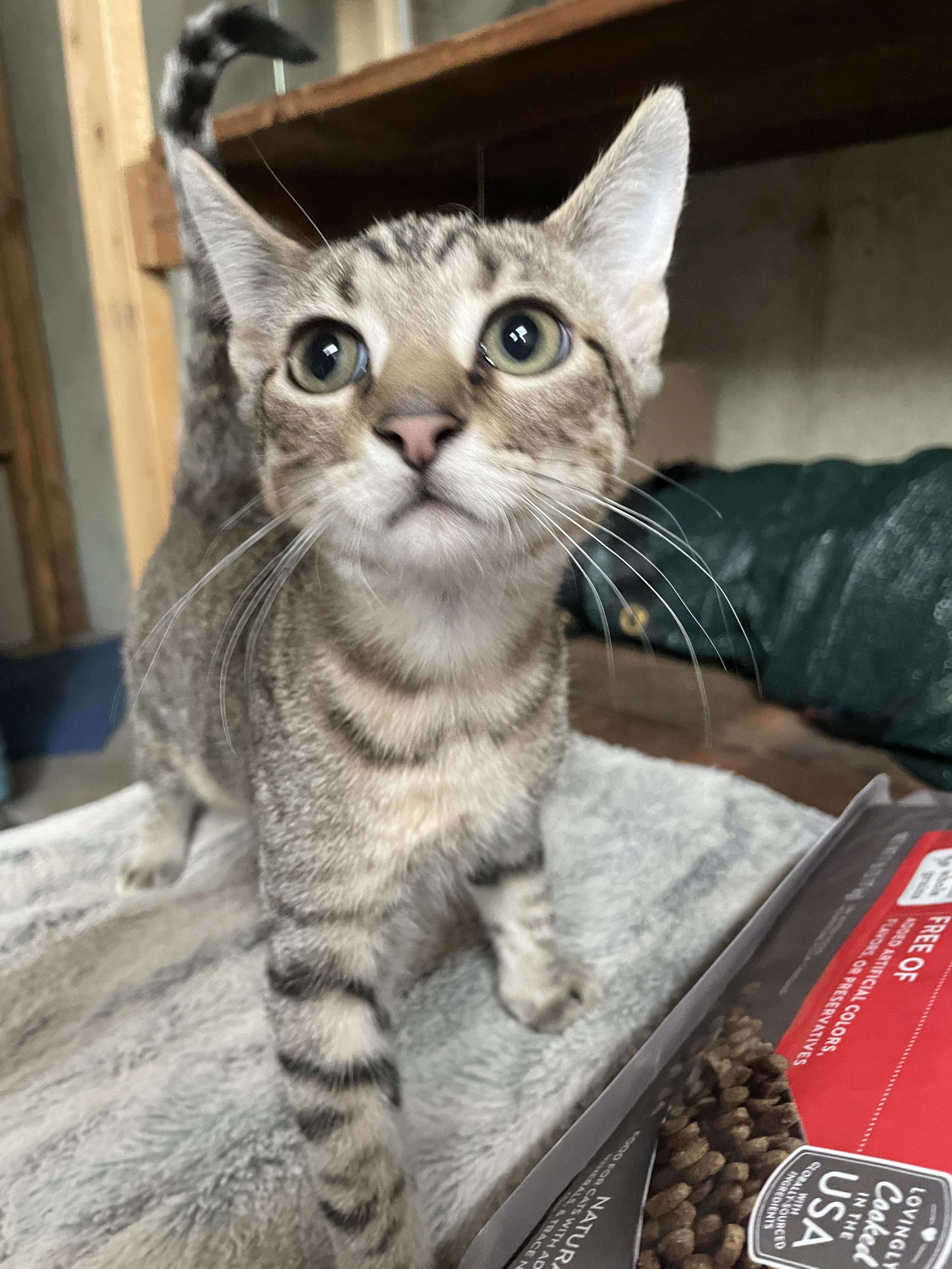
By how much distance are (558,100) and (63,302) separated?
185cm

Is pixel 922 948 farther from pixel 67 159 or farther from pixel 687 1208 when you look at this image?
pixel 67 159

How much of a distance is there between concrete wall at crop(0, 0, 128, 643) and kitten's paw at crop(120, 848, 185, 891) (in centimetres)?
168

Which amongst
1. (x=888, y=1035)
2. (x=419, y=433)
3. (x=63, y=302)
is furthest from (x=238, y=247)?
(x=63, y=302)

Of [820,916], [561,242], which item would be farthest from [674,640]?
[561,242]

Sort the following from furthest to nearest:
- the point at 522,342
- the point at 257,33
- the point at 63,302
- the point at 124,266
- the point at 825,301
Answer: the point at 63,302, the point at 825,301, the point at 124,266, the point at 257,33, the point at 522,342

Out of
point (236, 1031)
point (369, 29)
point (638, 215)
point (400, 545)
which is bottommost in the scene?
point (236, 1031)

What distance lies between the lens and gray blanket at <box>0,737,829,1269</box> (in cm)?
67

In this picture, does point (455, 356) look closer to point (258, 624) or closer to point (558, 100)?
point (258, 624)

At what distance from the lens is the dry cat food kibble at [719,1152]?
48 cm

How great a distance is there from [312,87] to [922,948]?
3.91ft

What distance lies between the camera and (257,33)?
886 millimetres

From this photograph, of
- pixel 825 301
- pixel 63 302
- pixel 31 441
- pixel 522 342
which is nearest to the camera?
pixel 522 342

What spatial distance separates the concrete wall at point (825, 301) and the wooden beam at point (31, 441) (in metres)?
1.86

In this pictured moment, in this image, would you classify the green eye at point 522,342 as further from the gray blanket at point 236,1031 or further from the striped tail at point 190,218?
the gray blanket at point 236,1031
